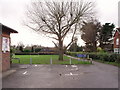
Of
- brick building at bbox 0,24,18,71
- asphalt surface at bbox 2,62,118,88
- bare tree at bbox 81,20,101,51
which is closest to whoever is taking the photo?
asphalt surface at bbox 2,62,118,88

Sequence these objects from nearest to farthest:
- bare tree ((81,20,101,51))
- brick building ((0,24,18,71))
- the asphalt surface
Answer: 1. the asphalt surface
2. brick building ((0,24,18,71))
3. bare tree ((81,20,101,51))

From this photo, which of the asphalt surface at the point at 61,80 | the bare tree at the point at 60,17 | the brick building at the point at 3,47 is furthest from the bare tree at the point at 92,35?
the asphalt surface at the point at 61,80

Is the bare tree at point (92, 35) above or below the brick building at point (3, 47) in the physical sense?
above

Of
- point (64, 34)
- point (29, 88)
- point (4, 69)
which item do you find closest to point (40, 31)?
point (64, 34)

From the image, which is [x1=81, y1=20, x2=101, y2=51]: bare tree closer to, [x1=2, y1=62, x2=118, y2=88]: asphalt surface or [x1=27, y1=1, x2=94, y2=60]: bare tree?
[x1=27, y1=1, x2=94, y2=60]: bare tree

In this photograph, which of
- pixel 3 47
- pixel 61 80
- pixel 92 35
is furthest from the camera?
pixel 92 35

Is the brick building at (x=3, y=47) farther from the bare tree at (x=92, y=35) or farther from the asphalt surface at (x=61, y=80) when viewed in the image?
the bare tree at (x=92, y=35)

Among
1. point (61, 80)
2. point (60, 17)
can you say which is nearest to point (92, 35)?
point (60, 17)

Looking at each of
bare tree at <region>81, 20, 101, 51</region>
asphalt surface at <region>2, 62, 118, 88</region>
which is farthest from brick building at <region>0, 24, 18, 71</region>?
bare tree at <region>81, 20, 101, 51</region>

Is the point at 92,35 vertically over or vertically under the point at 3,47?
over

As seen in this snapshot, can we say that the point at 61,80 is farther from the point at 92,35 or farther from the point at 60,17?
the point at 92,35

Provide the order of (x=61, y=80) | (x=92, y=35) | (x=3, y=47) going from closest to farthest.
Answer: (x=61, y=80)
(x=3, y=47)
(x=92, y=35)

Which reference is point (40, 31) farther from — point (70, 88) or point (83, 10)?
point (70, 88)

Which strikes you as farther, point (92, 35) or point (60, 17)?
point (92, 35)
